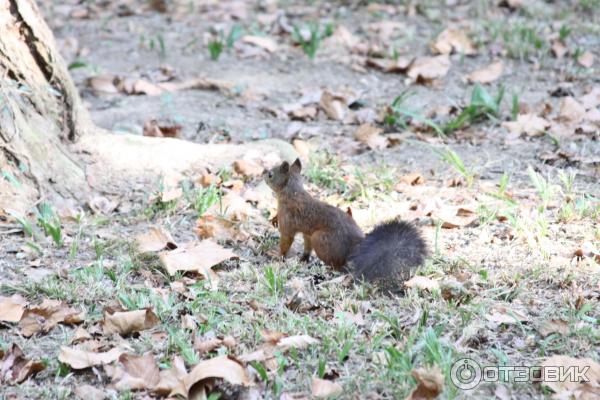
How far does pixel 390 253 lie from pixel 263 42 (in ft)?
14.3

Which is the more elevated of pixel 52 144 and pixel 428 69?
pixel 52 144

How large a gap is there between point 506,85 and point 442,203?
2422mm

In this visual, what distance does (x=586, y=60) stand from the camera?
730 centimetres

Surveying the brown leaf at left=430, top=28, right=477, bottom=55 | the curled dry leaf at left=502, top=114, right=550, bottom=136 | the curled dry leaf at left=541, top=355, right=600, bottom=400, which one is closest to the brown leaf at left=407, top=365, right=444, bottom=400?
the curled dry leaf at left=541, top=355, right=600, bottom=400

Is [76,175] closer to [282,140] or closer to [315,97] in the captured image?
[282,140]

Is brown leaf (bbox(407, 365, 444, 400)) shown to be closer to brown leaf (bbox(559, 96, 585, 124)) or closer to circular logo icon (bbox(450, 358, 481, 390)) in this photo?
circular logo icon (bbox(450, 358, 481, 390))

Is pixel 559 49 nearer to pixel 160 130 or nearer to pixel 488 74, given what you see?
pixel 488 74

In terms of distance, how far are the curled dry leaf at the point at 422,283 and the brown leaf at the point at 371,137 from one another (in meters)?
2.10

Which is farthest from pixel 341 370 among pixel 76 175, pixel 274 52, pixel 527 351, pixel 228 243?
pixel 274 52

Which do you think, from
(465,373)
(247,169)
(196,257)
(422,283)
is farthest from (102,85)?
(465,373)

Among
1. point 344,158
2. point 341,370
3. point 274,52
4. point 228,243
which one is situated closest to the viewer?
point 341,370

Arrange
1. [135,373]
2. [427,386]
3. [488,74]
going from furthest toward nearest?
[488,74] → [135,373] → [427,386]

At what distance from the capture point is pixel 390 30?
324 inches

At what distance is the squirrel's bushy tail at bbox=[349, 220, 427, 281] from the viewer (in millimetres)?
3838
